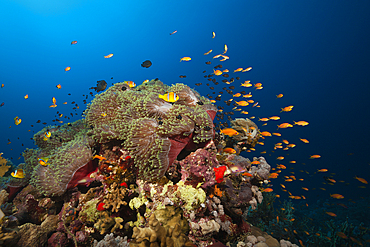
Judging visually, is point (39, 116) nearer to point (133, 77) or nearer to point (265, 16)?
point (133, 77)

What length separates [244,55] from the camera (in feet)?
199

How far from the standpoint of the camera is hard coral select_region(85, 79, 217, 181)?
122 inches

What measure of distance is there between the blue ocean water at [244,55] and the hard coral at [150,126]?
130 ft

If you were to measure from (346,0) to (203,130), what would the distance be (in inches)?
2210

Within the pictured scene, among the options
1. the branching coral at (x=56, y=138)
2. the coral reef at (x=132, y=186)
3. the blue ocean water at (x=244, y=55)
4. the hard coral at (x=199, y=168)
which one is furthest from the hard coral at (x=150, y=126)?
the blue ocean water at (x=244, y=55)

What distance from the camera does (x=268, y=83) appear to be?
62156 millimetres

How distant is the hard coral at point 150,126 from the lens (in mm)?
3109

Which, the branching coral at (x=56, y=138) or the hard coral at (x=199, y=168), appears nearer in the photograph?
the hard coral at (x=199, y=168)

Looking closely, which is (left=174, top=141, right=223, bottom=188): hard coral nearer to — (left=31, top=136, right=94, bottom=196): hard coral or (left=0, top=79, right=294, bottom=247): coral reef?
(left=0, top=79, right=294, bottom=247): coral reef

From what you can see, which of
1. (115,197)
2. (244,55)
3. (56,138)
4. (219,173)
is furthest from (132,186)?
(244,55)

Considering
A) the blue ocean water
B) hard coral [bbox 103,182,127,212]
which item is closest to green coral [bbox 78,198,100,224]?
hard coral [bbox 103,182,127,212]

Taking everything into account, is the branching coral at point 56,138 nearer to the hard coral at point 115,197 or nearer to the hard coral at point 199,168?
the hard coral at point 115,197

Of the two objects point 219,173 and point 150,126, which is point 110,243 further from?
point 219,173

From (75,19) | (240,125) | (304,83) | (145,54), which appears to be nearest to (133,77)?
(145,54)
